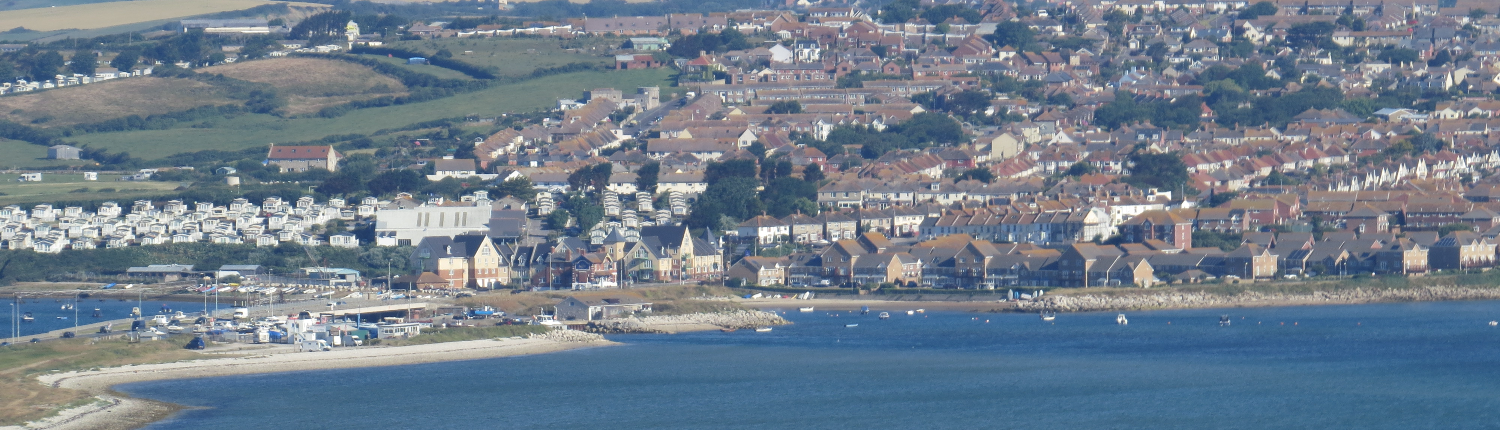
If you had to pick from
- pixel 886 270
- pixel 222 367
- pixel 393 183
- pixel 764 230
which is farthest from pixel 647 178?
pixel 222 367

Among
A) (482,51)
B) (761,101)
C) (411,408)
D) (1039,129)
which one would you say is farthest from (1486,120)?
(411,408)

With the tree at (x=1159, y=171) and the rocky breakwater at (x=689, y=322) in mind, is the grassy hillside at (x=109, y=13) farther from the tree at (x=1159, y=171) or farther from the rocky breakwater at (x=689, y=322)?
the rocky breakwater at (x=689, y=322)

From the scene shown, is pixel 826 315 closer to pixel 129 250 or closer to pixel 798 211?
pixel 798 211

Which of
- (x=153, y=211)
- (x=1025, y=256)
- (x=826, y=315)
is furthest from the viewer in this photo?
(x=153, y=211)

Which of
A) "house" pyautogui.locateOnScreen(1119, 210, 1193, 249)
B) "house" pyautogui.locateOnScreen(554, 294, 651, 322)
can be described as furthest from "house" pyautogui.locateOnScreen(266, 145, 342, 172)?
"house" pyautogui.locateOnScreen(1119, 210, 1193, 249)

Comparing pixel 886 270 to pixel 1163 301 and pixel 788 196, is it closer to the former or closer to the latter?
pixel 1163 301

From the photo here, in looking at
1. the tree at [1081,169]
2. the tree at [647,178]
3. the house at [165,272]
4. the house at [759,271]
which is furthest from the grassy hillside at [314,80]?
the house at [759,271]
